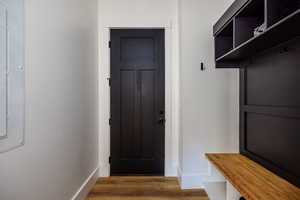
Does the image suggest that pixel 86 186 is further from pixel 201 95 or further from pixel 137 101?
pixel 201 95

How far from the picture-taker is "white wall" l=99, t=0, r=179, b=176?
3.43 m

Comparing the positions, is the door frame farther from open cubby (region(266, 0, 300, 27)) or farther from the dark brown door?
open cubby (region(266, 0, 300, 27))

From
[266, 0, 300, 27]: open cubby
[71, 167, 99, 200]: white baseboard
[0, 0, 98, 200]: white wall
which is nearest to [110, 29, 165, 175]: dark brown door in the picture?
[71, 167, 99, 200]: white baseboard

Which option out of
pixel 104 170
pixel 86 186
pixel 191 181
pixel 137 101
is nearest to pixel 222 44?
pixel 137 101

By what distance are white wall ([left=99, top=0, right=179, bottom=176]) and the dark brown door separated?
10cm

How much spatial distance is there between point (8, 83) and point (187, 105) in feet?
7.16

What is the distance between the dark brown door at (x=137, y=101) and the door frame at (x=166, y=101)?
7 centimetres

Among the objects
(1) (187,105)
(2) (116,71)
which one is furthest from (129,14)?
(1) (187,105)

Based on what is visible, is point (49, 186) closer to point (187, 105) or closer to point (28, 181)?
point (28, 181)

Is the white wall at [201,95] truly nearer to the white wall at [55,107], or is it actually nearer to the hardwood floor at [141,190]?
the hardwood floor at [141,190]

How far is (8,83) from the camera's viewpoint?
49.5 inches

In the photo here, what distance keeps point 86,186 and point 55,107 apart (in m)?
1.35

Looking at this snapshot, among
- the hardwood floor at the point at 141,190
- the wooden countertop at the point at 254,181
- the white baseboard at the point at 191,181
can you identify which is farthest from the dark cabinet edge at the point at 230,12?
the hardwood floor at the point at 141,190

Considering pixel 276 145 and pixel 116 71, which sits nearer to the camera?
pixel 276 145
